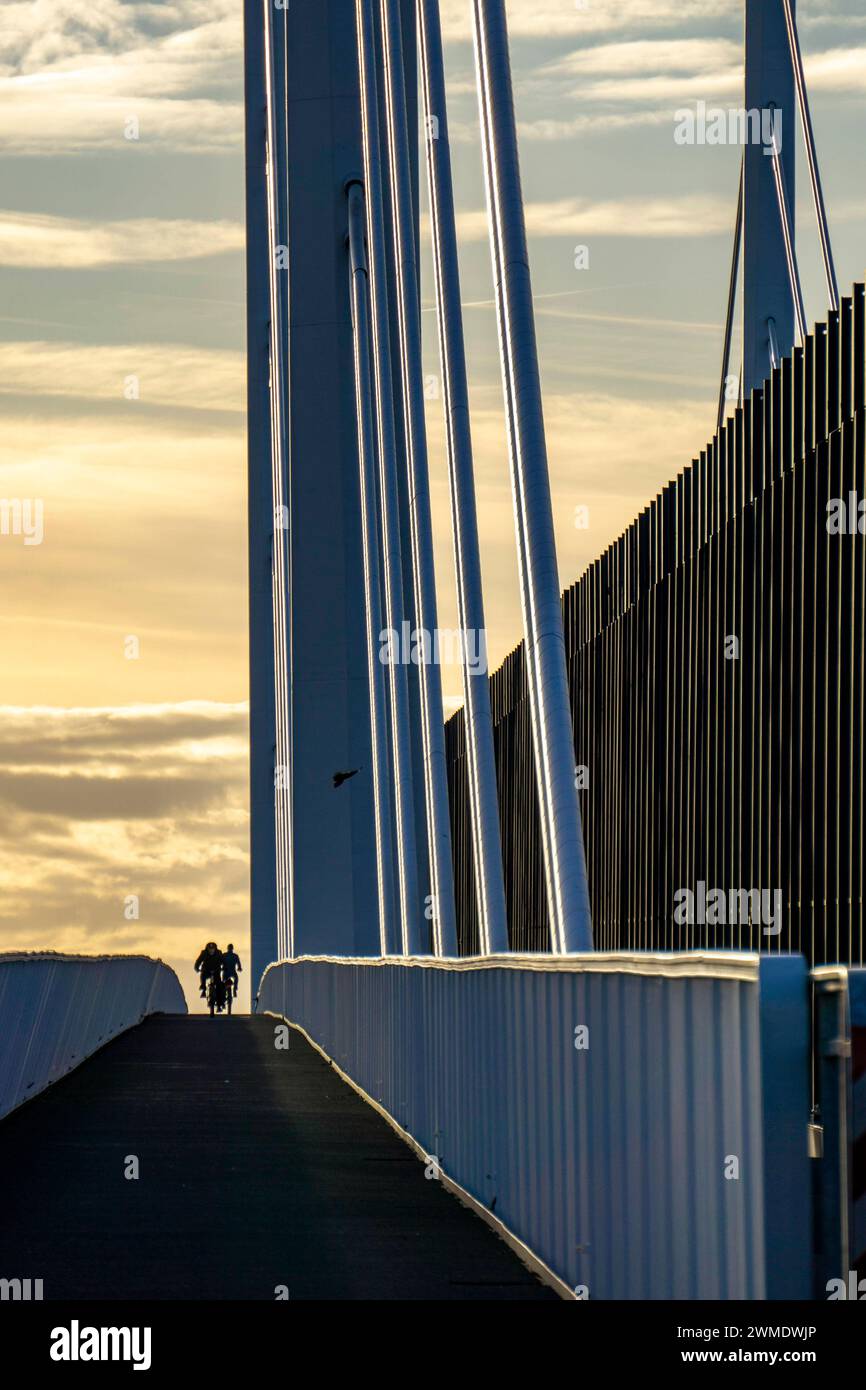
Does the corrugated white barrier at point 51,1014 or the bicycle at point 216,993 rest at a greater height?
the bicycle at point 216,993

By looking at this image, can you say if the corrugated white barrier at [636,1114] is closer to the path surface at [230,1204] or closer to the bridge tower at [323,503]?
the path surface at [230,1204]

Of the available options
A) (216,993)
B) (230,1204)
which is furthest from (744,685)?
(216,993)

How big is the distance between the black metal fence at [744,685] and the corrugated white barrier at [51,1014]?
16.8 ft

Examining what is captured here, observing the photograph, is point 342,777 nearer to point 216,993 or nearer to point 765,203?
point 765,203

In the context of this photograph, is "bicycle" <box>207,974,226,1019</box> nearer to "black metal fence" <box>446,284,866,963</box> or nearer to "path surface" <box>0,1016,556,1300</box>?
"black metal fence" <box>446,284,866,963</box>

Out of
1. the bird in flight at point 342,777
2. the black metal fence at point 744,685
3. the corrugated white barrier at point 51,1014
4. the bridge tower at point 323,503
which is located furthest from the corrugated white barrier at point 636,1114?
the bridge tower at point 323,503

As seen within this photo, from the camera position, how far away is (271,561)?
68.8m

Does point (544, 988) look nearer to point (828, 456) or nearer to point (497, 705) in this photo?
point (828, 456)

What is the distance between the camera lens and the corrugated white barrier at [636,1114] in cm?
625

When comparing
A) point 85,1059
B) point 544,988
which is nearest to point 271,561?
point 85,1059

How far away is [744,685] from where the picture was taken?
18.2 m

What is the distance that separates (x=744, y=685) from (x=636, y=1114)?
1031 cm
